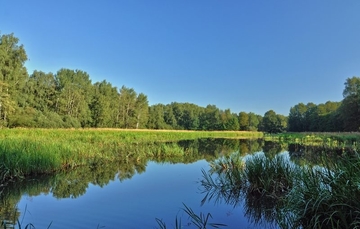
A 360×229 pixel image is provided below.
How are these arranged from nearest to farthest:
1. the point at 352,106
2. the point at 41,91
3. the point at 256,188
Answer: the point at 256,188 → the point at 352,106 → the point at 41,91

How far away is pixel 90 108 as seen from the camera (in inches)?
2366

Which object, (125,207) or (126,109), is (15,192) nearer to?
(125,207)

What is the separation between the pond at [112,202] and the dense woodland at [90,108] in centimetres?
3074

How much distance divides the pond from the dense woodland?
1210 inches

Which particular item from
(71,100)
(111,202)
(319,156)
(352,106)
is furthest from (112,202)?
(352,106)

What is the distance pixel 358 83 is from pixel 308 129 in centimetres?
2767

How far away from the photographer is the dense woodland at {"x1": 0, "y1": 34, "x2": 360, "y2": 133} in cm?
3897

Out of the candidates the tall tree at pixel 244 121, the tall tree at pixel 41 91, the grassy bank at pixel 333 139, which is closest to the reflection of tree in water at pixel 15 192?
the grassy bank at pixel 333 139

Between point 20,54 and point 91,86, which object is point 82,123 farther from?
point 20,54

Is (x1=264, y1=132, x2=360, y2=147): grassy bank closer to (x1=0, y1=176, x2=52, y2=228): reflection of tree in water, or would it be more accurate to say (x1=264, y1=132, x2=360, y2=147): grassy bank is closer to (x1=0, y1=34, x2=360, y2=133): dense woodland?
(x1=0, y1=176, x2=52, y2=228): reflection of tree in water

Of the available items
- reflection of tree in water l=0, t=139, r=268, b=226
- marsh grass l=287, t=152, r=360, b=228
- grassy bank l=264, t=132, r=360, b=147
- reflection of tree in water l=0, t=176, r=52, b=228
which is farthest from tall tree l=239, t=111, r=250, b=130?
marsh grass l=287, t=152, r=360, b=228

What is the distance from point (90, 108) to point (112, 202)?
5612 centimetres

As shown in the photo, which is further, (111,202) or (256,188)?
(256,188)

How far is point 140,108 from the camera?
68.1 metres
